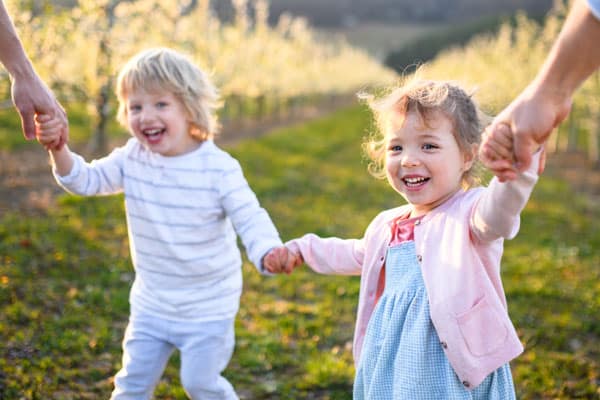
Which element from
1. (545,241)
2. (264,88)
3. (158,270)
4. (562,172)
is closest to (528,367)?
(158,270)

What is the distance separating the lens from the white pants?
9.12ft

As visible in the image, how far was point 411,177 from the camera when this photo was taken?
225cm

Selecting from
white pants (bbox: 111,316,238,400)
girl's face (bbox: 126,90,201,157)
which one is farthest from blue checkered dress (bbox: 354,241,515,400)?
girl's face (bbox: 126,90,201,157)

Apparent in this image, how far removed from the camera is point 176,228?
2.83m

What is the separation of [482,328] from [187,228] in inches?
53.4

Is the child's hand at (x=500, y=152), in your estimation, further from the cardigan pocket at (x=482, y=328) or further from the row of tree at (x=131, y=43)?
the row of tree at (x=131, y=43)

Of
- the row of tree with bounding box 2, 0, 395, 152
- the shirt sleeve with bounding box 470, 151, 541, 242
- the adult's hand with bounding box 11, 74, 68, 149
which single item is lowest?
the shirt sleeve with bounding box 470, 151, 541, 242

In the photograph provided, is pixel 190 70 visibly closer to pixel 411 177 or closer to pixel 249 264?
pixel 411 177

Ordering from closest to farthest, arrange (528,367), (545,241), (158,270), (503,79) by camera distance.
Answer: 1. (158,270)
2. (528,367)
3. (545,241)
4. (503,79)

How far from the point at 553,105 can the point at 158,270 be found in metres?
1.87

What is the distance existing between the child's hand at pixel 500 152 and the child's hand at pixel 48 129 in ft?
5.73

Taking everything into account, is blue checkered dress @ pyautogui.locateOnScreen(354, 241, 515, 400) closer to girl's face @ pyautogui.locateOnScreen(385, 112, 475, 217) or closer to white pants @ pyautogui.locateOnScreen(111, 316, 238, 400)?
girl's face @ pyautogui.locateOnScreen(385, 112, 475, 217)

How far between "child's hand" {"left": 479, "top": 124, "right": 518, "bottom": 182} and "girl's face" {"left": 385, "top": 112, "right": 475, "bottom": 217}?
465 millimetres

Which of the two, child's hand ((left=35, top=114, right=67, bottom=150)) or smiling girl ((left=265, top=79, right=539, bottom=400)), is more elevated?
child's hand ((left=35, top=114, right=67, bottom=150))
